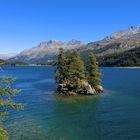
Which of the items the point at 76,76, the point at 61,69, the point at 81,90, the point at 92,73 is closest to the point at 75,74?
the point at 76,76

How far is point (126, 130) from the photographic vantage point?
58188 millimetres

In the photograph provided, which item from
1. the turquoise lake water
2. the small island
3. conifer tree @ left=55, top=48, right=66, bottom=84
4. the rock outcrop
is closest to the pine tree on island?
the small island

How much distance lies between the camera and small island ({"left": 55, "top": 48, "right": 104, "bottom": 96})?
115 metres

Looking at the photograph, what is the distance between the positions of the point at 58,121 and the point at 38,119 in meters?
4.94

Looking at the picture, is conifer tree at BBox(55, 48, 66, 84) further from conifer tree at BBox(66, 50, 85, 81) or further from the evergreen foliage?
conifer tree at BBox(66, 50, 85, 81)

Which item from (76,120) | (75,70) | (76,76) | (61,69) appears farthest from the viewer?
(61,69)

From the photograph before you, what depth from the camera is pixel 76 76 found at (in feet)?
388

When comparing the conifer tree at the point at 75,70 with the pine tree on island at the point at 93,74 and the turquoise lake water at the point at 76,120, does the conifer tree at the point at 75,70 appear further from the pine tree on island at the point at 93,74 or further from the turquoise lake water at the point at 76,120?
the turquoise lake water at the point at 76,120

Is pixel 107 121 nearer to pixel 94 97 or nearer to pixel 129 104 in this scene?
pixel 129 104

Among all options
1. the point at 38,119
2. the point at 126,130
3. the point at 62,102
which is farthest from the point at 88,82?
the point at 126,130

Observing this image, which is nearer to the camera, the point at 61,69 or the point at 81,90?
the point at 81,90

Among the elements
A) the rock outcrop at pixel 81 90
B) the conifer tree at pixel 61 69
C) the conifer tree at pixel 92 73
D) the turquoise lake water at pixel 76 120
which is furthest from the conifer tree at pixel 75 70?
the turquoise lake water at pixel 76 120

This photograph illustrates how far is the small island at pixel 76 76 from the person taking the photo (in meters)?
115

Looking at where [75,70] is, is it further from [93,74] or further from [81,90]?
[81,90]
